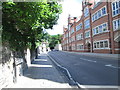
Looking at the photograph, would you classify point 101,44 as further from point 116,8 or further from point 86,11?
point 86,11

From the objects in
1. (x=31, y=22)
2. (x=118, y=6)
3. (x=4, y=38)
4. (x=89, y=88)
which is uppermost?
(x=118, y=6)

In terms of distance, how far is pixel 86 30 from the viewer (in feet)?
117

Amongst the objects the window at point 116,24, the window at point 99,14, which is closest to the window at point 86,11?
the window at point 99,14

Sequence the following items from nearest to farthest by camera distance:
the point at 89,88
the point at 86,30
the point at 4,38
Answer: the point at 4,38 → the point at 89,88 → the point at 86,30

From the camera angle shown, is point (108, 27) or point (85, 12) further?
point (85, 12)

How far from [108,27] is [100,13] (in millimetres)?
4560

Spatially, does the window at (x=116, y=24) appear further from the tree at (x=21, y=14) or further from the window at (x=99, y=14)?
the tree at (x=21, y=14)

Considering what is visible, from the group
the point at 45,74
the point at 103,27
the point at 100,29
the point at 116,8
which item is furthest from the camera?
the point at 100,29

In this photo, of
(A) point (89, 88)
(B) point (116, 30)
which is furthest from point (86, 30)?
(A) point (89, 88)

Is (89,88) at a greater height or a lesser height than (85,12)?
lesser

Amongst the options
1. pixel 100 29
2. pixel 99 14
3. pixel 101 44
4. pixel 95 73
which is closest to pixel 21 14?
pixel 95 73

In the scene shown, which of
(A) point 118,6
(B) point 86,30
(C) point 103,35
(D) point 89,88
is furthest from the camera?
(B) point 86,30

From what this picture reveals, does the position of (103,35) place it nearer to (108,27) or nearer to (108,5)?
(108,27)

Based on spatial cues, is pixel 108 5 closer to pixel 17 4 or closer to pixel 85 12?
pixel 85 12
